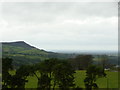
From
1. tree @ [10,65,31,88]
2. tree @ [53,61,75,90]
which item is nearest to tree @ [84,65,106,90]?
tree @ [53,61,75,90]

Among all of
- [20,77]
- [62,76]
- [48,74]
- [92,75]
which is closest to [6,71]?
[20,77]

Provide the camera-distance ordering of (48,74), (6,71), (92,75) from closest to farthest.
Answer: (6,71) → (48,74) → (92,75)

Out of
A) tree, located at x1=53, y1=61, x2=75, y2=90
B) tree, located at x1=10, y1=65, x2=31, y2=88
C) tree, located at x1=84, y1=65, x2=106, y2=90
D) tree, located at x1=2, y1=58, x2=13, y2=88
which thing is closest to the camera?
tree, located at x1=2, y1=58, x2=13, y2=88

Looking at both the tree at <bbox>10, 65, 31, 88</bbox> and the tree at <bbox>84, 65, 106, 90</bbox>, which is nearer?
the tree at <bbox>10, 65, 31, 88</bbox>

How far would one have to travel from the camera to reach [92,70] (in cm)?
516

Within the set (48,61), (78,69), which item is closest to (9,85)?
(48,61)

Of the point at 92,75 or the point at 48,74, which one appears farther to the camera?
the point at 92,75

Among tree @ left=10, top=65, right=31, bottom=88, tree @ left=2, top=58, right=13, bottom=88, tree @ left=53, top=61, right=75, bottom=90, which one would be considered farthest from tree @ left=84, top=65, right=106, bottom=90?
tree @ left=2, top=58, right=13, bottom=88

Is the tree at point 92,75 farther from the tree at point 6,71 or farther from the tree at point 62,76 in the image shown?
the tree at point 6,71

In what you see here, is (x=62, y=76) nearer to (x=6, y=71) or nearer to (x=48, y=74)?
(x=48, y=74)

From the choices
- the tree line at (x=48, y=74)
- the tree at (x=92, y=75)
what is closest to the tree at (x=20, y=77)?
the tree line at (x=48, y=74)

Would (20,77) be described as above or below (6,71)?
below

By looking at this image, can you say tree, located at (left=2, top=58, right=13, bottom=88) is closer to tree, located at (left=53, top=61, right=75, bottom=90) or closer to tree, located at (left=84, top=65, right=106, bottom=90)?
tree, located at (left=53, top=61, right=75, bottom=90)

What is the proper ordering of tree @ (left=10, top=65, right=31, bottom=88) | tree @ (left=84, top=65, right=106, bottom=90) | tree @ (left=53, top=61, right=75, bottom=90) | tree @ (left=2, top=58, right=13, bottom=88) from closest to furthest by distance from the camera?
tree @ (left=2, top=58, right=13, bottom=88)
tree @ (left=10, top=65, right=31, bottom=88)
tree @ (left=53, top=61, right=75, bottom=90)
tree @ (left=84, top=65, right=106, bottom=90)
